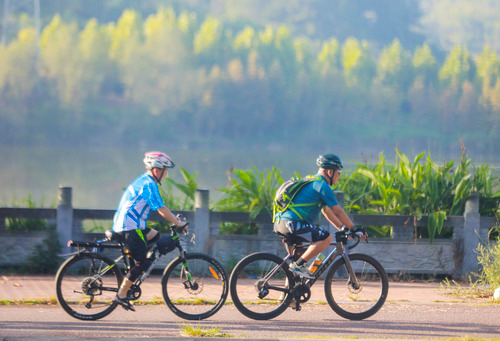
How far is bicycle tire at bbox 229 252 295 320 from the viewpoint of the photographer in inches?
258

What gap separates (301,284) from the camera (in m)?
6.66

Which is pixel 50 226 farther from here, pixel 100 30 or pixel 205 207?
pixel 100 30

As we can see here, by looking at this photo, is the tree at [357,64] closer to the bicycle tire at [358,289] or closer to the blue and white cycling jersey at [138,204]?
the bicycle tire at [358,289]

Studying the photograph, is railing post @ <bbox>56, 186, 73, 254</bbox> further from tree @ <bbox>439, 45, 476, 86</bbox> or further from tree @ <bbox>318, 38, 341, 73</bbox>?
tree @ <bbox>318, 38, 341, 73</bbox>

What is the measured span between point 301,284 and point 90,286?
215 centimetres

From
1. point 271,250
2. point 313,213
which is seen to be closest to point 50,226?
point 271,250

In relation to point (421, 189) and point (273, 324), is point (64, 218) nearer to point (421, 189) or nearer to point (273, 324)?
point (273, 324)

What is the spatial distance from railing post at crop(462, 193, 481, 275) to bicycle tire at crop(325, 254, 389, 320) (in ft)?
11.2

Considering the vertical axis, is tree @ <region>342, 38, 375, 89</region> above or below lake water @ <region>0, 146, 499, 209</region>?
above

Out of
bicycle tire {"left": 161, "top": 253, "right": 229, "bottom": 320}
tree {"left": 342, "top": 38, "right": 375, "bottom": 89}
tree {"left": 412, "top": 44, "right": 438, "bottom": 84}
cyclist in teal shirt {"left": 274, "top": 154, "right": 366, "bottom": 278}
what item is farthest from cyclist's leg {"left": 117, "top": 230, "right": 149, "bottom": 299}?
tree {"left": 412, "top": 44, "right": 438, "bottom": 84}

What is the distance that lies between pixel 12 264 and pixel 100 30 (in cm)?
2940

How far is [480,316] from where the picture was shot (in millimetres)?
7090

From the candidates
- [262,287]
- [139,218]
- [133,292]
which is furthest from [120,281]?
[262,287]

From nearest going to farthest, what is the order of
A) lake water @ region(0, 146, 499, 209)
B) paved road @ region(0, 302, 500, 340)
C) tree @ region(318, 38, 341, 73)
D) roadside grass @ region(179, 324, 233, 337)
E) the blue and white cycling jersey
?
roadside grass @ region(179, 324, 233, 337), paved road @ region(0, 302, 500, 340), the blue and white cycling jersey, lake water @ region(0, 146, 499, 209), tree @ region(318, 38, 341, 73)
